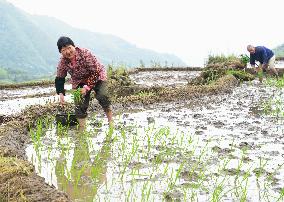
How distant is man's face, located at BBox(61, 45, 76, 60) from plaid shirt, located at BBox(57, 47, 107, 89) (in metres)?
0.11

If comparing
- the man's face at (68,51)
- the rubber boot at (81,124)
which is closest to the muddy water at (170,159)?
the rubber boot at (81,124)

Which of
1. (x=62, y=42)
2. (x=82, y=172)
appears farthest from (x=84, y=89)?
(x=82, y=172)

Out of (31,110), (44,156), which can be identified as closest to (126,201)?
(44,156)

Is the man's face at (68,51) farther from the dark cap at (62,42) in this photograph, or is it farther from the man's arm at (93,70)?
the man's arm at (93,70)

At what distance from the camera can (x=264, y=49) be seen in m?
12.1

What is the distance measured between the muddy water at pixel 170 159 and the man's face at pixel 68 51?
3.36ft

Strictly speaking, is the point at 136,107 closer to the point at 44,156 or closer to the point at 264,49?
the point at 44,156

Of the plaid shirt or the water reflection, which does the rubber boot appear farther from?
the water reflection

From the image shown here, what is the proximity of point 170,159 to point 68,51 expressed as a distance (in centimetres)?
199

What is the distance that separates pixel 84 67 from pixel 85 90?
1.11 ft

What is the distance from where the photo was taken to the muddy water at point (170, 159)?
3.43 m

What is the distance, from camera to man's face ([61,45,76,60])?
540cm

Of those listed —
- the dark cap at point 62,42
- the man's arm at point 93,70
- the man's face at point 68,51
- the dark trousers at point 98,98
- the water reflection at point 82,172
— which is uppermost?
the dark cap at point 62,42

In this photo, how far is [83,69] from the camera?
18.9ft
